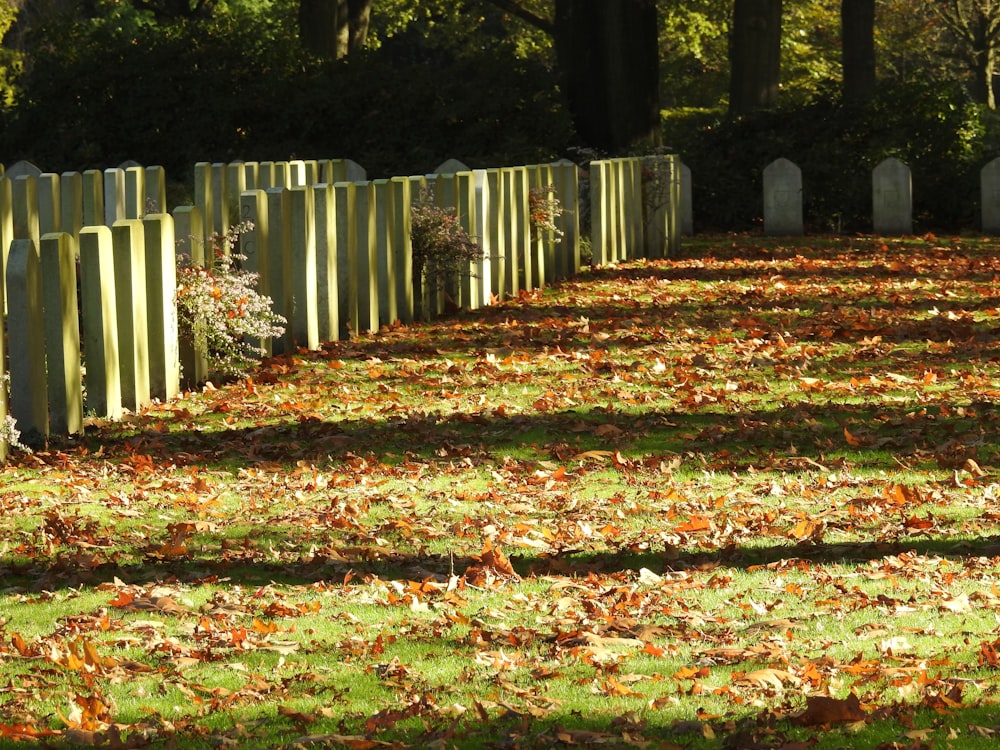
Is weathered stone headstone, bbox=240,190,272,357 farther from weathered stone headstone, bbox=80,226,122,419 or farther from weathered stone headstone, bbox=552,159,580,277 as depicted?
weathered stone headstone, bbox=552,159,580,277

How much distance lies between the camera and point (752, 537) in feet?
23.5

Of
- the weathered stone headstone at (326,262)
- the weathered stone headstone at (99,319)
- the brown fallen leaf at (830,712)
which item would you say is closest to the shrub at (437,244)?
the weathered stone headstone at (326,262)

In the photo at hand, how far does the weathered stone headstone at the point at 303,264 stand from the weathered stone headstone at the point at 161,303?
1.95 m

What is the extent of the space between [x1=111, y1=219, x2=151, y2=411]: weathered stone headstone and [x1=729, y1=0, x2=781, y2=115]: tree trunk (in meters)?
22.1

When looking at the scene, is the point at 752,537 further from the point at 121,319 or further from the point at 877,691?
the point at 121,319

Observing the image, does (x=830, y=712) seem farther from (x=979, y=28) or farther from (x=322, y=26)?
(x=979, y=28)

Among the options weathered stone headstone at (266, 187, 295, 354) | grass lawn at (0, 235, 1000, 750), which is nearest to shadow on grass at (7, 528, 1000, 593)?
grass lawn at (0, 235, 1000, 750)

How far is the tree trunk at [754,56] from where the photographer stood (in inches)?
1214

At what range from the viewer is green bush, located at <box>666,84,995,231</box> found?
1009 inches

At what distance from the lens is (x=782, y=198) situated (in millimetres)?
24828

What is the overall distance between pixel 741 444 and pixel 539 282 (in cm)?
862

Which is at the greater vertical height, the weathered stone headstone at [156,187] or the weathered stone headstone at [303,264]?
the weathered stone headstone at [156,187]

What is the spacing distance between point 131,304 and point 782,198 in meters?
16.4

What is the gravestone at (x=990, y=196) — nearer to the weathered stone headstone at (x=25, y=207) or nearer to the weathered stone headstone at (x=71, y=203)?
the weathered stone headstone at (x=71, y=203)
